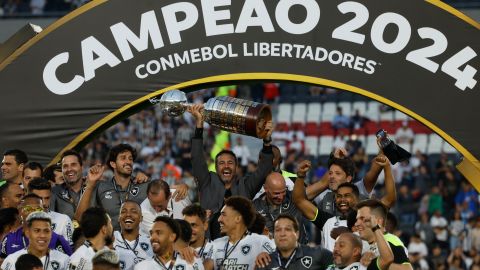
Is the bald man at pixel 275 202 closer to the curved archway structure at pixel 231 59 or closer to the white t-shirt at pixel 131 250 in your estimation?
the curved archway structure at pixel 231 59

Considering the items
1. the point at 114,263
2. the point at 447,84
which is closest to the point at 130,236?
the point at 114,263

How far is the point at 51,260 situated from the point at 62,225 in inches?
34.6

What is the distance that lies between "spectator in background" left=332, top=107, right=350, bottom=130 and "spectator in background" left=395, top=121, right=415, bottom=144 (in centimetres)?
127

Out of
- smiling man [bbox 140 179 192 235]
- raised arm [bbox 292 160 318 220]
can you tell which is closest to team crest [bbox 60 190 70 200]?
smiling man [bbox 140 179 192 235]

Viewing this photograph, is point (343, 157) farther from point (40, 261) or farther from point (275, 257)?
point (40, 261)

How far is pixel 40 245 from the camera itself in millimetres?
12547

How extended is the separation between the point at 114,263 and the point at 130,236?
7.31ft

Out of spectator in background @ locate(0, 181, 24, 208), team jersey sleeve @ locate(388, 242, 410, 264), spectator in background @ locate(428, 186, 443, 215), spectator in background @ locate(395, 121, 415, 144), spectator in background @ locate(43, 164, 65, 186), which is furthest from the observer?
spectator in background @ locate(395, 121, 415, 144)

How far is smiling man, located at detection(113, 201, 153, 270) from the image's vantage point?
12.9 m

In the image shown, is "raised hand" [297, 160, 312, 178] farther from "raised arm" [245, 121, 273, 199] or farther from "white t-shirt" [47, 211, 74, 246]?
"white t-shirt" [47, 211, 74, 246]

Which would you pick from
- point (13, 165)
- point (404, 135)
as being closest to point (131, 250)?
point (13, 165)

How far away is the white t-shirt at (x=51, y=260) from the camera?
41.2 feet

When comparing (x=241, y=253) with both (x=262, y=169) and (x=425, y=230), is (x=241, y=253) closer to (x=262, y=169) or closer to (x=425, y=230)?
(x=262, y=169)

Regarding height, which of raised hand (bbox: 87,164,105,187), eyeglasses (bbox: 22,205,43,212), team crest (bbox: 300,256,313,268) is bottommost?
team crest (bbox: 300,256,313,268)
